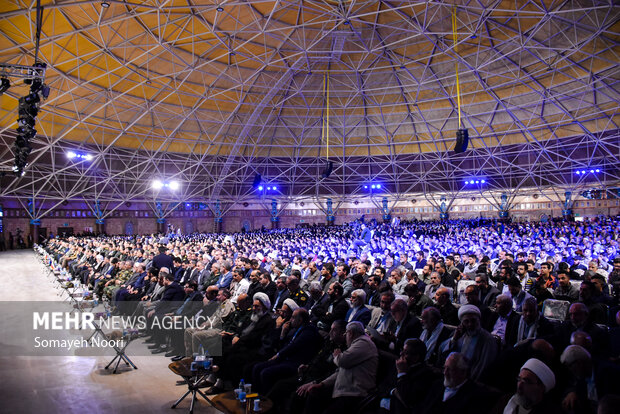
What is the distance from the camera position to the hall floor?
16.6ft

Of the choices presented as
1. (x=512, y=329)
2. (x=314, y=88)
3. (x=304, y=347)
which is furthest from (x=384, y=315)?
(x=314, y=88)

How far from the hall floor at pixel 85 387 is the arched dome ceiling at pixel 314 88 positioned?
502 inches

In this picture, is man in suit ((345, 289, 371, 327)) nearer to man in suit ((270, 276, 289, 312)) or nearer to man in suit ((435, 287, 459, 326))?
man in suit ((435, 287, 459, 326))

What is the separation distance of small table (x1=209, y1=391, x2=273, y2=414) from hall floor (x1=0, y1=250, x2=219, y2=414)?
254 millimetres

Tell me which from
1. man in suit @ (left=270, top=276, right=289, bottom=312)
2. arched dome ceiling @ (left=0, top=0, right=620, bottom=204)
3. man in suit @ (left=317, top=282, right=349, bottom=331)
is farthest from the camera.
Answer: arched dome ceiling @ (left=0, top=0, right=620, bottom=204)

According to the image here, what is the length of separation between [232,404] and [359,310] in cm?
196

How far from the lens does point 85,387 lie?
569 cm

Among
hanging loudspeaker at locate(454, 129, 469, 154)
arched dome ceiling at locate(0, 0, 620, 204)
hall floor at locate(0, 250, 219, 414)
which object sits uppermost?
arched dome ceiling at locate(0, 0, 620, 204)

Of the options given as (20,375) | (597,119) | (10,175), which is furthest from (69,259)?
(597,119)

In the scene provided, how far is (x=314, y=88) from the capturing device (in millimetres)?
29047

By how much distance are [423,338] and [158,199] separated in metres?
34.9

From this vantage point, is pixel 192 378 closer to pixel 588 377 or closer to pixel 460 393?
pixel 460 393

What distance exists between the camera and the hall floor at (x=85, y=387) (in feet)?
16.6

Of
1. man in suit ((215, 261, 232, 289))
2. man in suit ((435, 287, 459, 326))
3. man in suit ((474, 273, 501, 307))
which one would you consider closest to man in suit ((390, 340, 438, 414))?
man in suit ((435, 287, 459, 326))
